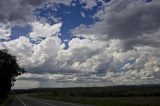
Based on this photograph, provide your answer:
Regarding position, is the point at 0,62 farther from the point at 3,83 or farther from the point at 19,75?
the point at 19,75

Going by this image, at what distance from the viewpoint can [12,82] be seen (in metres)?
68.2

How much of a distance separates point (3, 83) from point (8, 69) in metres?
2.89

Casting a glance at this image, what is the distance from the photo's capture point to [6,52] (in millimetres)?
59812

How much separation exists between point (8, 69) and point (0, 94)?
4471 millimetres

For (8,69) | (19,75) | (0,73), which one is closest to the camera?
(0,73)

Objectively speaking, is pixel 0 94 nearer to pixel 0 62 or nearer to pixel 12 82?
pixel 0 62

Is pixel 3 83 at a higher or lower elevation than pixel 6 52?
lower

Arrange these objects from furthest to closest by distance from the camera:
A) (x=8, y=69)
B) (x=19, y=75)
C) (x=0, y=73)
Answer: (x=19, y=75) → (x=8, y=69) → (x=0, y=73)

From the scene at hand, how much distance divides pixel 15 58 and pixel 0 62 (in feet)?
12.2

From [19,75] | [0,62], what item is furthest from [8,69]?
[19,75]

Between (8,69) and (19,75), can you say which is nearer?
(8,69)

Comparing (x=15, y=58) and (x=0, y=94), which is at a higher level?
(x=15, y=58)

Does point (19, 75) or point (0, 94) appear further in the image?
point (19, 75)

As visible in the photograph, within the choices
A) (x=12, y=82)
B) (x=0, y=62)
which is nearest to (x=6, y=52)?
(x=0, y=62)
